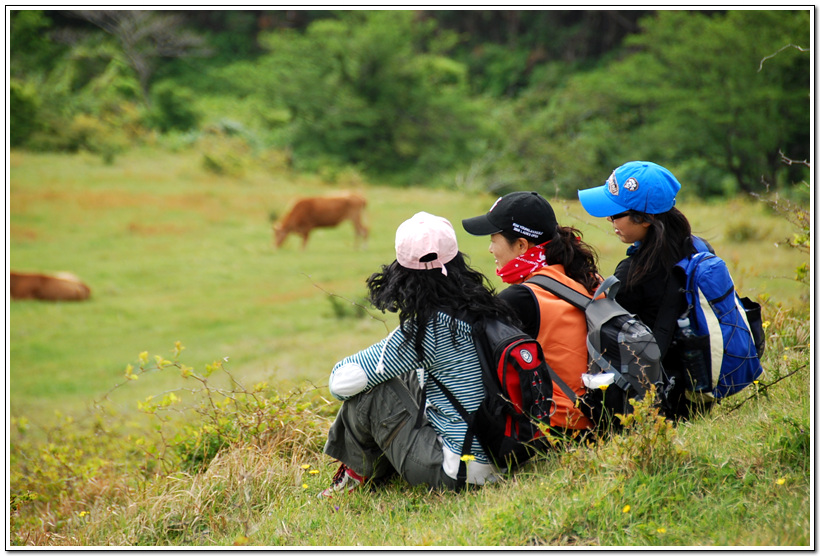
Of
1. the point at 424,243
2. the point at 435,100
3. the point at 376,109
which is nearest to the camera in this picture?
the point at 424,243

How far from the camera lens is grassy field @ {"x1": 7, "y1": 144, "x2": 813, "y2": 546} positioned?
2299mm

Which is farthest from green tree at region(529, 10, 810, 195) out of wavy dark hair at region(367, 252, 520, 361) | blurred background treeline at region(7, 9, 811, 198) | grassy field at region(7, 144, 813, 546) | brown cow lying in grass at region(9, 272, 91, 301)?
wavy dark hair at region(367, 252, 520, 361)

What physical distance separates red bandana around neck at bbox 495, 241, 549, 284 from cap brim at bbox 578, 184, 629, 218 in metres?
0.25

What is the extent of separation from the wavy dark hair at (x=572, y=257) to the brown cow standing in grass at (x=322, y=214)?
12207mm

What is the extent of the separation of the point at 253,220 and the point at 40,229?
4.55 m

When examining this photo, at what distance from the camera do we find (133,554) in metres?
2.53

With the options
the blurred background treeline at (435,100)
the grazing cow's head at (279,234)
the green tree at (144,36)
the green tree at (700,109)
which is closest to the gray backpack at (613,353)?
the grazing cow's head at (279,234)

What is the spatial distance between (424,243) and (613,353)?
2.48 ft

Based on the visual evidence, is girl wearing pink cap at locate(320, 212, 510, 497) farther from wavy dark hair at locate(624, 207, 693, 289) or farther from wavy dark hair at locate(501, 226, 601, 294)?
wavy dark hair at locate(624, 207, 693, 289)

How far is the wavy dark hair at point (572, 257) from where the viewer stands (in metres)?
2.75

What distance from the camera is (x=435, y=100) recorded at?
81.7 feet

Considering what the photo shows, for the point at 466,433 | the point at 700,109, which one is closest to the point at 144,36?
the point at 700,109

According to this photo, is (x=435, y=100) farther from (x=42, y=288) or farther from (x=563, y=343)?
(x=563, y=343)

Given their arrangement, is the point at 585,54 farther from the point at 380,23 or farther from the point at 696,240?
the point at 696,240
